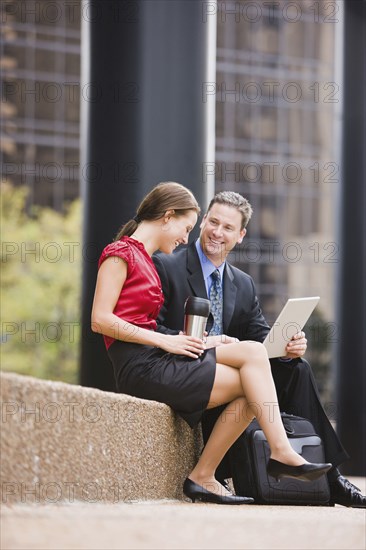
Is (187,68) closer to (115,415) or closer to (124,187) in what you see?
(124,187)

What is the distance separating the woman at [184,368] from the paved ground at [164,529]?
950 millimetres

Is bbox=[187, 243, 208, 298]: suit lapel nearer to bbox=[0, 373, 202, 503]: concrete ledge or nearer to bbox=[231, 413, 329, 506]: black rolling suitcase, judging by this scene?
bbox=[231, 413, 329, 506]: black rolling suitcase

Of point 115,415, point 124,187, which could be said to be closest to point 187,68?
point 124,187

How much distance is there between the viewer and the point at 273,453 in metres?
5.06

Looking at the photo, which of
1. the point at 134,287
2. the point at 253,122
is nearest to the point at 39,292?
the point at 253,122

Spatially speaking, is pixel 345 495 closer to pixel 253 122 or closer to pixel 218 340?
pixel 218 340

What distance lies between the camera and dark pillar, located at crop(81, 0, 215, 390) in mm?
7738

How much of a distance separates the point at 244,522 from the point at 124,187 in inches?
167

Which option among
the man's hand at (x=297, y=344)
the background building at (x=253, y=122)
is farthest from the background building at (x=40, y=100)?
the man's hand at (x=297, y=344)

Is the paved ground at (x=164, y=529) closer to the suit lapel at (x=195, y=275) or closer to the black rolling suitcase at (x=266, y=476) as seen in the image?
the black rolling suitcase at (x=266, y=476)

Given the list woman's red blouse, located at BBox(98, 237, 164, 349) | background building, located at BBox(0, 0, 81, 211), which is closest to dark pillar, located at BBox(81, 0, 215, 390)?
woman's red blouse, located at BBox(98, 237, 164, 349)

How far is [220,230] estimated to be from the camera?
608cm

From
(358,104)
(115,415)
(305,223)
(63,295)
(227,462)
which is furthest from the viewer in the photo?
(305,223)

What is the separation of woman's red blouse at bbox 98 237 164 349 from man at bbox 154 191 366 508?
0.60m
